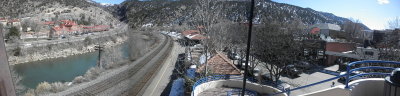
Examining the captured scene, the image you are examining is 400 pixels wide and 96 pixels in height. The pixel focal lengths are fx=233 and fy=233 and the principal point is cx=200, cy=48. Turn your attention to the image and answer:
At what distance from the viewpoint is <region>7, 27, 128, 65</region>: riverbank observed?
71.3ft

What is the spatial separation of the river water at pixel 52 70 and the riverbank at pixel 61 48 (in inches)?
30.8

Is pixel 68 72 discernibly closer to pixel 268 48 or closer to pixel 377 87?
pixel 268 48

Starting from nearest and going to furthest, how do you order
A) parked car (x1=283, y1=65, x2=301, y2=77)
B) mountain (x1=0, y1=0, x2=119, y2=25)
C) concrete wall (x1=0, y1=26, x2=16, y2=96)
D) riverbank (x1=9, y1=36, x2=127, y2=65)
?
concrete wall (x1=0, y1=26, x2=16, y2=96) < parked car (x1=283, y1=65, x2=301, y2=77) < riverbank (x1=9, y1=36, x2=127, y2=65) < mountain (x1=0, y1=0, x2=119, y2=25)

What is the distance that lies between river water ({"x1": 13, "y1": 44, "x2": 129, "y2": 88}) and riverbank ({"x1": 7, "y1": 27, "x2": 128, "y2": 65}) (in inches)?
30.8

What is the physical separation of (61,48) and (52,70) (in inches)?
306

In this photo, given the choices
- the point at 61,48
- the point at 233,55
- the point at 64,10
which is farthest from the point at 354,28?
the point at 64,10

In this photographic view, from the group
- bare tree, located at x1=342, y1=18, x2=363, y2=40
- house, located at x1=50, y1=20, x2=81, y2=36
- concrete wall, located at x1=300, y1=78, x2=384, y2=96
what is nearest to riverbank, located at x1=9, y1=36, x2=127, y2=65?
house, located at x1=50, y1=20, x2=81, y2=36

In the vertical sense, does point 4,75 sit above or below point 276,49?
above

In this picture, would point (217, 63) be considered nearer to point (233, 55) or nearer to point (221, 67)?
point (221, 67)

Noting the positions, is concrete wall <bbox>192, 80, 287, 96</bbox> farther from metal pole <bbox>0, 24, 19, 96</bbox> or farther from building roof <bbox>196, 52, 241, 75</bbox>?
metal pole <bbox>0, 24, 19, 96</bbox>

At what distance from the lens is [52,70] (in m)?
20.6

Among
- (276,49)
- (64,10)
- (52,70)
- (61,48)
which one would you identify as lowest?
(52,70)

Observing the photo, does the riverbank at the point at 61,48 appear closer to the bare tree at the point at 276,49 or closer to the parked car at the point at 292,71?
the bare tree at the point at 276,49

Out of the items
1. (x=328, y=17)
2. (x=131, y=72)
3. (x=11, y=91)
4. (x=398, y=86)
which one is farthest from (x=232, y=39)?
(x=328, y=17)
